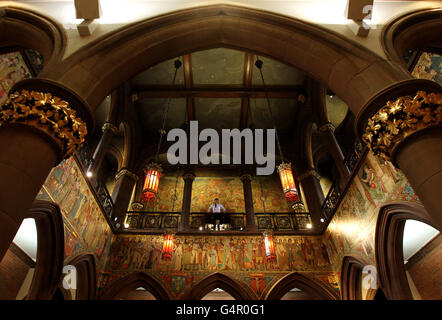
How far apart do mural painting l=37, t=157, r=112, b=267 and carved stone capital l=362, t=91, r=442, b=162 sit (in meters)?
6.10

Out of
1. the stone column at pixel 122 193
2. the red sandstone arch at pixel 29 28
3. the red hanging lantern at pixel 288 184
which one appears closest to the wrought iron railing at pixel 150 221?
the stone column at pixel 122 193

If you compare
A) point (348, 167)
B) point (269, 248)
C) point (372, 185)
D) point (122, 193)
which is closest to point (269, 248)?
point (269, 248)

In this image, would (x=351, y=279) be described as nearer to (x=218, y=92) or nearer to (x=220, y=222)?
(x=220, y=222)

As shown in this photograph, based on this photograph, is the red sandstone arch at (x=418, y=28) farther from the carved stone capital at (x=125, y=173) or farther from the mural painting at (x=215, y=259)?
the carved stone capital at (x=125, y=173)

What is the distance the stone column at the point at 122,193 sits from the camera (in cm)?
938

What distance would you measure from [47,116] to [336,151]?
8132 mm

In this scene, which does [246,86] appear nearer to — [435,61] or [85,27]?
[435,61]

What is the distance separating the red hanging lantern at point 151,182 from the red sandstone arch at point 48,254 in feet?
6.67

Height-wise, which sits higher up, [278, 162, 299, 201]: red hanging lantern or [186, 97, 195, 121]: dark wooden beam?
[186, 97, 195, 121]: dark wooden beam

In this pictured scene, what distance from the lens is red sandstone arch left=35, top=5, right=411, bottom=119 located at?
3.55 m

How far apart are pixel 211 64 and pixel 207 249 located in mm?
6455

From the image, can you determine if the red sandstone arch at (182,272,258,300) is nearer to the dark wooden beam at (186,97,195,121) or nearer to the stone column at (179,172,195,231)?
the stone column at (179,172,195,231)

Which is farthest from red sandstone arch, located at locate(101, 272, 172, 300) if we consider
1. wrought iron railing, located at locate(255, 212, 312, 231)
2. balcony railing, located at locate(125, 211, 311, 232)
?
wrought iron railing, located at locate(255, 212, 312, 231)
